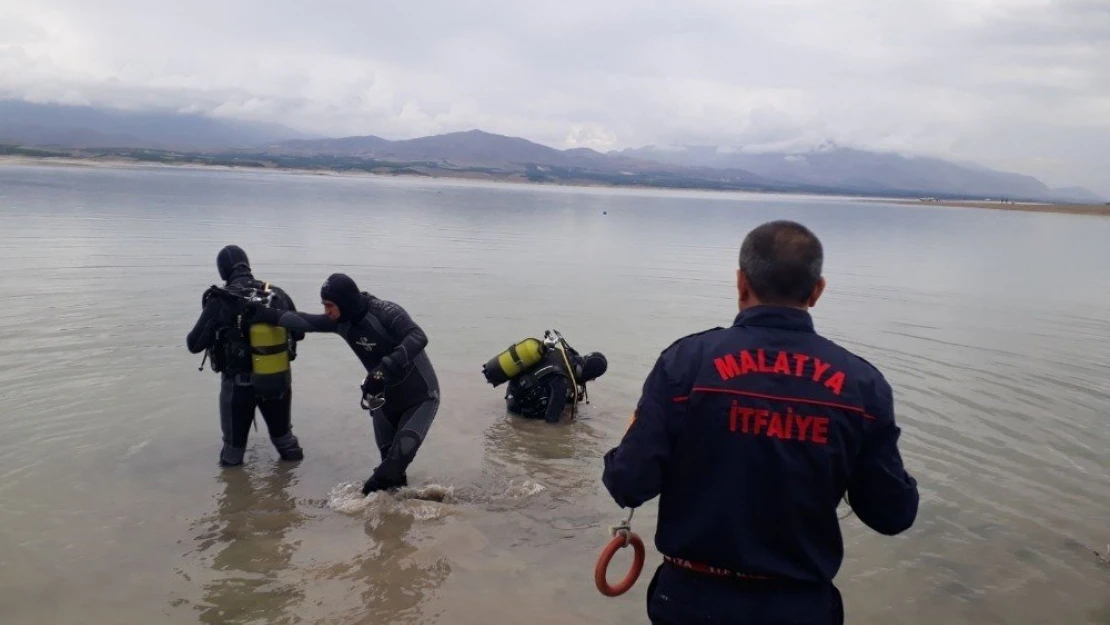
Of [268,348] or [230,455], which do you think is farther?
[230,455]

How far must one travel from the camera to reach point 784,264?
2.46m

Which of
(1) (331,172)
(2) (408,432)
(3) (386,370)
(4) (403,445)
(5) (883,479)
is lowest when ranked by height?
(4) (403,445)

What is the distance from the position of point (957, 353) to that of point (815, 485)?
39.4ft

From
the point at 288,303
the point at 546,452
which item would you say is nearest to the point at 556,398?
the point at 546,452

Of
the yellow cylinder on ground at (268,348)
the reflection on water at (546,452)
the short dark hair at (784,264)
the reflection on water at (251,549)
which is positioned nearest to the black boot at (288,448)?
the reflection on water at (251,549)

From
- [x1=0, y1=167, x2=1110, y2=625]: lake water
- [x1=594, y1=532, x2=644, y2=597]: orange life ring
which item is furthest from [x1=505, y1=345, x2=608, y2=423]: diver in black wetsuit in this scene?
[x1=594, y1=532, x2=644, y2=597]: orange life ring

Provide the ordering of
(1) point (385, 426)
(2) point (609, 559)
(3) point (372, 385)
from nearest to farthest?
(2) point (609, 559)
(3) point (372, 385)
(1) point (385, 426)

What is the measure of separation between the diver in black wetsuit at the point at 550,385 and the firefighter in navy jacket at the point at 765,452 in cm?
631

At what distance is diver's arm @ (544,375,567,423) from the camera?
348 inches

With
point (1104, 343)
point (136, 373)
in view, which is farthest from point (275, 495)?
point (1104, 343)

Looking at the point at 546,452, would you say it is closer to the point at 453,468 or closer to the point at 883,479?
the point at 453,468

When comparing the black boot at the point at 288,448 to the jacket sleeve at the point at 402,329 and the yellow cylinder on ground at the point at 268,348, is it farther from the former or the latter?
the jacket sleeve at the point at 402,329

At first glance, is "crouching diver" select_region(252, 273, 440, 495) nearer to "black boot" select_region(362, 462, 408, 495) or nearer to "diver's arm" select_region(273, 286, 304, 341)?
"black boot" select_region(362, 462, 408, 495)

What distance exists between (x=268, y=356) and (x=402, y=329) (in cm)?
138
